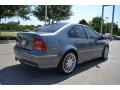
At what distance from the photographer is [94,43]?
600 centimetres

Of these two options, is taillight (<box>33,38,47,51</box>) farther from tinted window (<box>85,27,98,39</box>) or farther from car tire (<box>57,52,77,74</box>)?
tinted window (<box>85,27,98,39</box>)

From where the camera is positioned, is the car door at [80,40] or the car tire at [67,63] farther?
the car door at [80,40]

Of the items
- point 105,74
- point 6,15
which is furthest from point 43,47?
point 6,15

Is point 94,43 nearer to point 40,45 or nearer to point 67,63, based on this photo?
point 67,63

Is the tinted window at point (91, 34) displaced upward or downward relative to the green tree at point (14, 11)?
downward

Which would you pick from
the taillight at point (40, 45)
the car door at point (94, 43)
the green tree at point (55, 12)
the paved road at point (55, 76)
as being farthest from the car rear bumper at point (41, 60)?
the green tree at point (55, 12)

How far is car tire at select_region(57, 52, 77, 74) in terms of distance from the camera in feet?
15.4

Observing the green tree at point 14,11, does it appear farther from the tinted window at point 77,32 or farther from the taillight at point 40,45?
the taillight at point 40,45

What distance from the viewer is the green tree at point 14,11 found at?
20239 millimetres

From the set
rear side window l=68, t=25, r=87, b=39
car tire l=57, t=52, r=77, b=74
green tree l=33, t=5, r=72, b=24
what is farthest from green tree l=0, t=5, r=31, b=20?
car tire l=57, t=52, r=77, b=74

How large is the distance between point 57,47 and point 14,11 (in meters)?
18.8

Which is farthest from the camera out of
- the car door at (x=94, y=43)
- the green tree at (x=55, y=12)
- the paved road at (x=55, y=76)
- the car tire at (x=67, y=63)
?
the green tree at (x=55, y=12)

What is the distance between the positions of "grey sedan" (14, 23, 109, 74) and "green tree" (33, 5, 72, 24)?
82.7 feet

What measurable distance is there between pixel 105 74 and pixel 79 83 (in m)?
1.25
